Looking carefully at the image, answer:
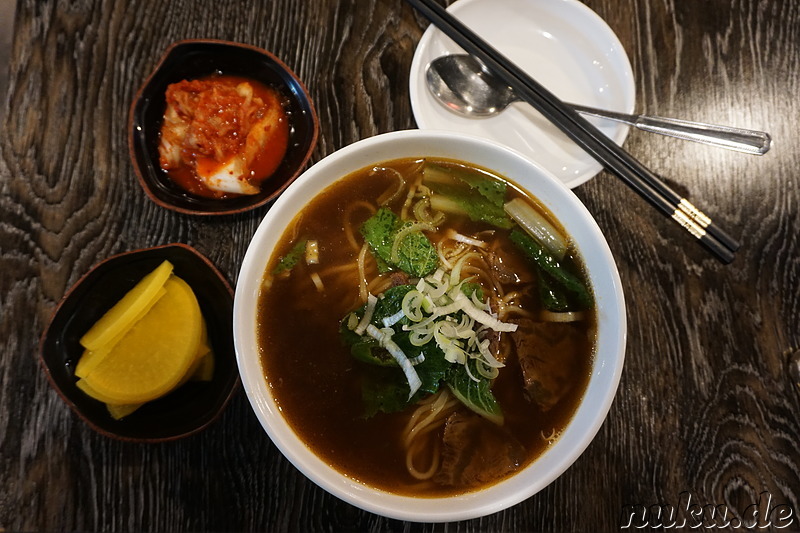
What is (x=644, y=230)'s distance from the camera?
2037 mm

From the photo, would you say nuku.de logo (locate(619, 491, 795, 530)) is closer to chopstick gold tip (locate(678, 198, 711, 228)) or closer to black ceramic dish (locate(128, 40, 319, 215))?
chopstick gold tip (locate(678, 198, 711, 228))

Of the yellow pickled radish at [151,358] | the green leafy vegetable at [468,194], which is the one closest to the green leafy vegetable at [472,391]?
the green leafy vegetable at [468,194]

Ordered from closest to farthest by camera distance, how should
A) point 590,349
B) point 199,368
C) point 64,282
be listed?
point 590,349 → point 199,368 → point 64,282

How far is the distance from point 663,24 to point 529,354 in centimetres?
165

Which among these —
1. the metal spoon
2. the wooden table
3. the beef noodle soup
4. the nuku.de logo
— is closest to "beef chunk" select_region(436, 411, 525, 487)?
the beef noodle soup

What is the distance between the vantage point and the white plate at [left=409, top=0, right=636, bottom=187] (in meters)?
2.05

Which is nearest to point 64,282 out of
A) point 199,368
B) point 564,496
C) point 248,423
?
point 199,368

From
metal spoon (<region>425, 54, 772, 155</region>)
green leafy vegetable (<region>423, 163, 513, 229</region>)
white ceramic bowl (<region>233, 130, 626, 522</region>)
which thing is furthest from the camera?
metal spoon (<region>425, 54, 772, 155</region>)

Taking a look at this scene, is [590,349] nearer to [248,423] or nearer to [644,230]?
[644,230]

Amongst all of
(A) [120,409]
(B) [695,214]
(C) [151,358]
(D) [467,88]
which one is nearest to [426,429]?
(C) [151,358]

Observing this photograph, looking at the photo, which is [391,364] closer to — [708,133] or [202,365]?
[202,365]

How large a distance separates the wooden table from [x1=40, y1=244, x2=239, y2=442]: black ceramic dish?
6.8 inches

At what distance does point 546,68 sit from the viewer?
2.15m

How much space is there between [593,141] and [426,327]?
97 cm
